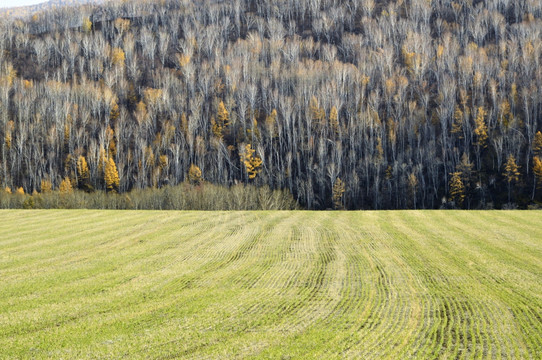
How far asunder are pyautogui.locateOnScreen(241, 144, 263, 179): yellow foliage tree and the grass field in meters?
49.8

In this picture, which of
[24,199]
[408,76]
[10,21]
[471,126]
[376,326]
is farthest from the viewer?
→ [10,21]

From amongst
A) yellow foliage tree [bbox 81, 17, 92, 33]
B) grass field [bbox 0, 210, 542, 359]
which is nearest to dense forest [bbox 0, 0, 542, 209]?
yellow foliage tree [bbox 81, 17, 92, 33]

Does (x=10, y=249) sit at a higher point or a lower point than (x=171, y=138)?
lower

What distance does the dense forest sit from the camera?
218 feet

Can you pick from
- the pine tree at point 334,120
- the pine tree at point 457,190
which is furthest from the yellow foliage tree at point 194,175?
the pine tree at point 457,190

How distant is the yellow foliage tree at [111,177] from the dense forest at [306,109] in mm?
261

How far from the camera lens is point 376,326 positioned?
877cm

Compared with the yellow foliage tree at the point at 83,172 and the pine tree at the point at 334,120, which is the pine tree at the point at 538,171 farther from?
the yellow foliage tree at the point at 83,172

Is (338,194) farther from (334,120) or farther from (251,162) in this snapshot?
(334,120)

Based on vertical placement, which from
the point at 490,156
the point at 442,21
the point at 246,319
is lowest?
the point at 246,319

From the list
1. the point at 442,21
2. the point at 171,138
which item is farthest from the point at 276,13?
the point at 171,138

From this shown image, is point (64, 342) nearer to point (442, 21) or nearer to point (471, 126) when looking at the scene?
point (471, 126)

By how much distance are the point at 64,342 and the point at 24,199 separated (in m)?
57.5

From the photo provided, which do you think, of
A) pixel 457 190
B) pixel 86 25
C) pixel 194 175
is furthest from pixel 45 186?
pixel 86 25
